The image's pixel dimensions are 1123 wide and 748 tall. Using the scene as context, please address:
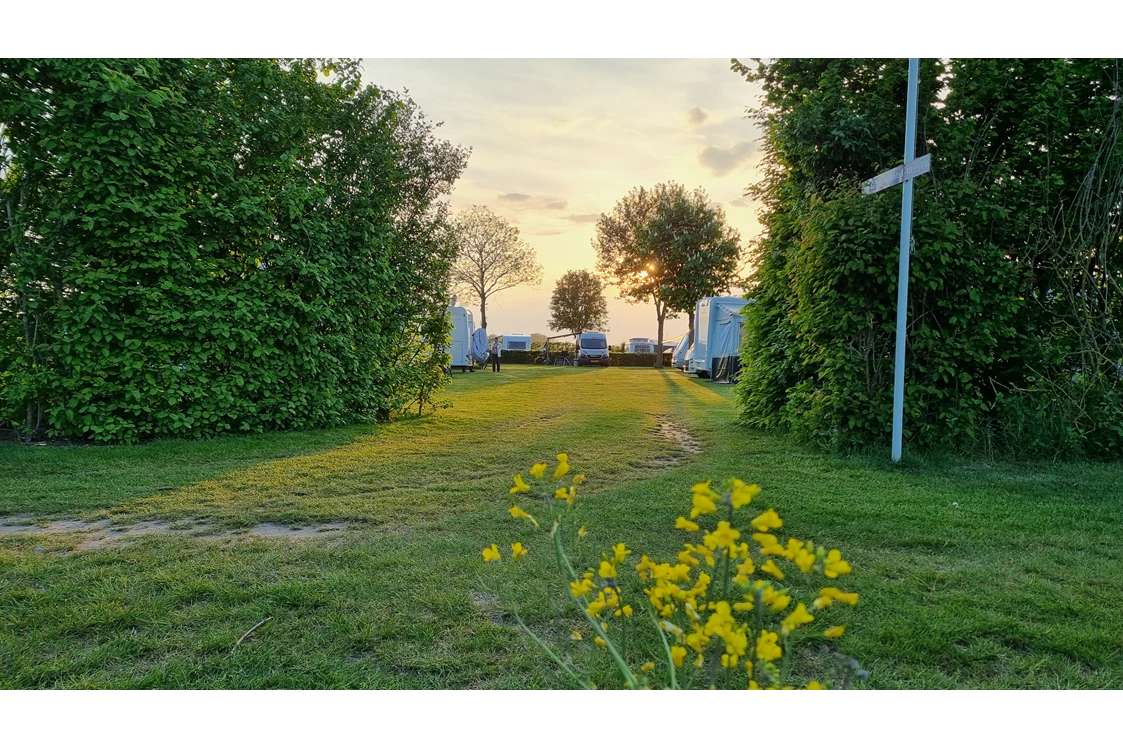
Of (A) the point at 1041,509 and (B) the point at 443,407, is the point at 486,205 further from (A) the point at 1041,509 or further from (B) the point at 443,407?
(A) the point at 1041,509

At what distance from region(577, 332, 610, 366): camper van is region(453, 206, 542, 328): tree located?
27.2ft

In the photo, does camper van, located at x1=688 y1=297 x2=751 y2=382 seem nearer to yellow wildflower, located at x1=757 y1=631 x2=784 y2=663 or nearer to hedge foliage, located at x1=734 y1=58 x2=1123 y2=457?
hedge foliage, located at x1=734 y1=58 x2=1123 y2=457

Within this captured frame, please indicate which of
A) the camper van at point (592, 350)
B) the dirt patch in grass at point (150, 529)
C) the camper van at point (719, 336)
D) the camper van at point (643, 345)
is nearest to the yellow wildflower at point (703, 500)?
the dirt patch in grass at point (150, 529)

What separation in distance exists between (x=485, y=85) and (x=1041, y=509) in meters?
4.48

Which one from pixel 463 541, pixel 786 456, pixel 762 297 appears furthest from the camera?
pixel 762 297

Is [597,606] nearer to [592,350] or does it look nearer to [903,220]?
[903,220]

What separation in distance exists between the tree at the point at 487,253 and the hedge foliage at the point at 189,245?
27723 millimetres

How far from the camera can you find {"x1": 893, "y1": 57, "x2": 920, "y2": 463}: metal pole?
15.7 feet

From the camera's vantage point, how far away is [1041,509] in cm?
374

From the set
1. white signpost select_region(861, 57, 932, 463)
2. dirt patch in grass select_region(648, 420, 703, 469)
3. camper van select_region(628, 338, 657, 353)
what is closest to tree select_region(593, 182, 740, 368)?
camper van select_region(628, 338, 657, 353)
